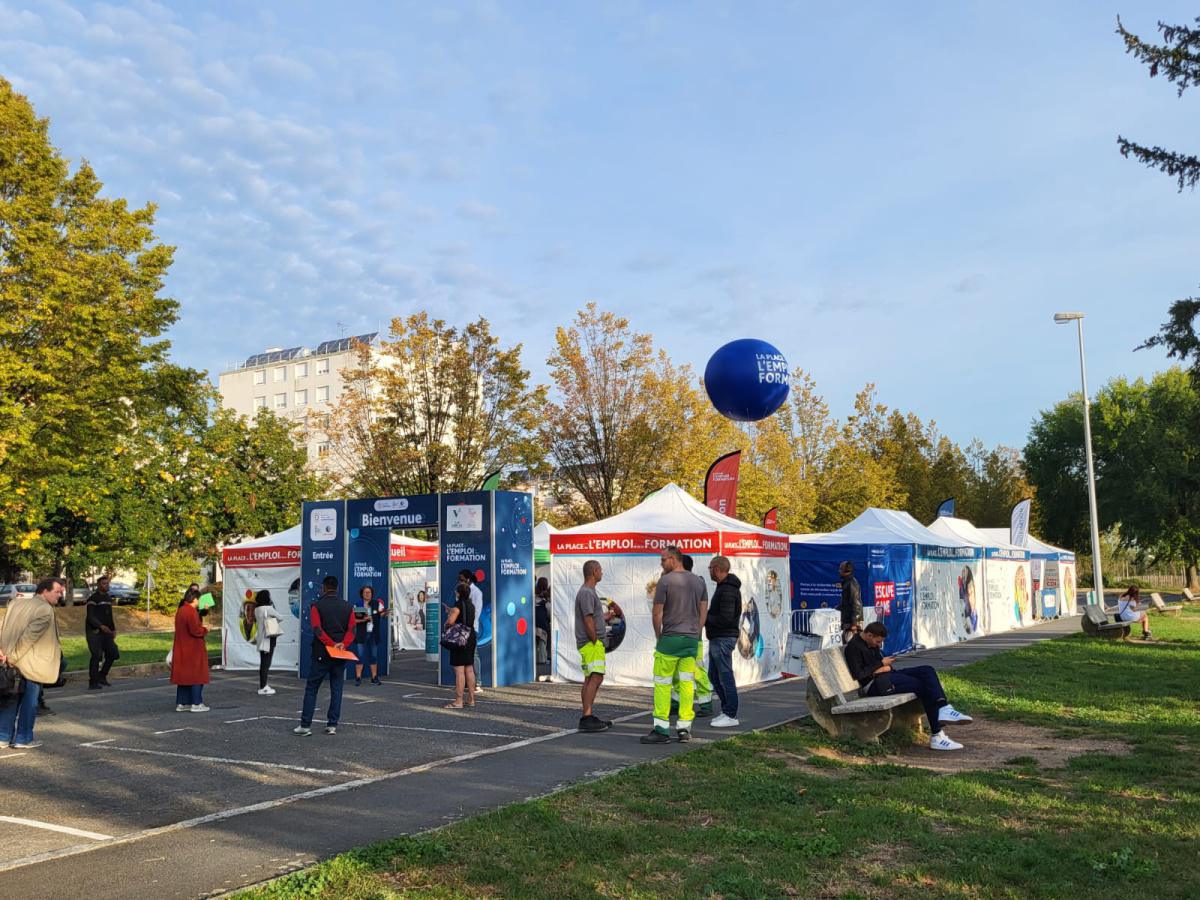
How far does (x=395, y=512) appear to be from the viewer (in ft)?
58.8

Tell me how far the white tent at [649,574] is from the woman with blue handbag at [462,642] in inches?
116

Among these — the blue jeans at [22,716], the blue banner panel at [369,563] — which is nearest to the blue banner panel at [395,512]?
the blue banner panel at [369,563]

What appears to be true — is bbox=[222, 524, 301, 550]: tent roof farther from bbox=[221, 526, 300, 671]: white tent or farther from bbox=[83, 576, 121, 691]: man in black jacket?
bbox=[83, 576, 121, 691]: man in black jacket

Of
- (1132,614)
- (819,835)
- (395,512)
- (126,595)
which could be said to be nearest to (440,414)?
(395,512)

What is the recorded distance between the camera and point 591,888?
199 inches

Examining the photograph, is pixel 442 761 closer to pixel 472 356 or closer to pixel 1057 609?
pixel 472 356

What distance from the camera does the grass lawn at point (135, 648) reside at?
72.1ft

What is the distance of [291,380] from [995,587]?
7586cm

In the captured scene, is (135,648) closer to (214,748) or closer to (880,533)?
(214,748)

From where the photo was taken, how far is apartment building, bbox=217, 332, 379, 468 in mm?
88750

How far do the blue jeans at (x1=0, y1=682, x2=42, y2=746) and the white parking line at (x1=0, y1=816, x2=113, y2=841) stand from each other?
3.81 meters

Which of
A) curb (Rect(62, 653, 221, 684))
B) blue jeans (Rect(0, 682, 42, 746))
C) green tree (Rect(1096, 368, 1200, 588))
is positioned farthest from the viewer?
green tree (Rect(1096, 368, 1200, 588))

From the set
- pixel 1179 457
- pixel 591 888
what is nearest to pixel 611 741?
pixel 591 888

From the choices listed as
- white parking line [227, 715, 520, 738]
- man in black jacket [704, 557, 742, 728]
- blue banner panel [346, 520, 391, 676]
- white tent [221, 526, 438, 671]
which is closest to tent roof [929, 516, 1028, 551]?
white tent [221, 526, 438, 671]
